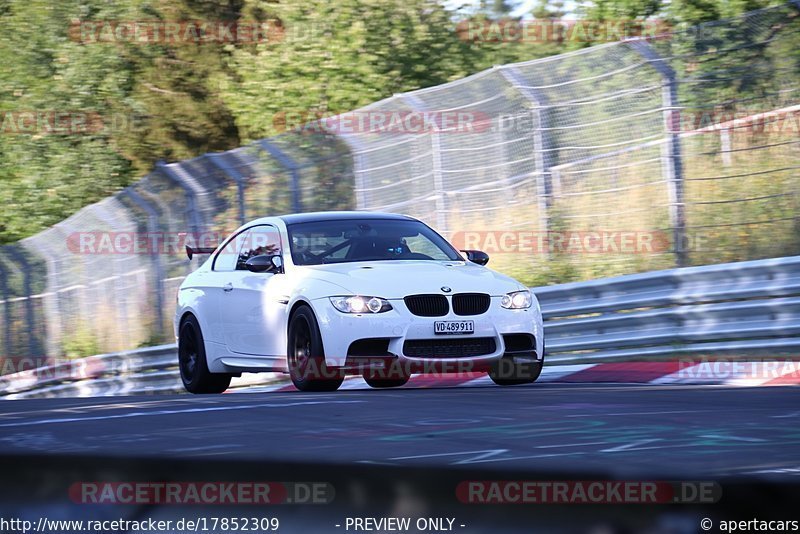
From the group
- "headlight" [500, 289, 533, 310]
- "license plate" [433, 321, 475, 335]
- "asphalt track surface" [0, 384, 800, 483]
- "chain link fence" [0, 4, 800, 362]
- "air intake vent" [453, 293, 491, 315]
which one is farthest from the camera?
"chain link fence" [0, 4, 800, 362]

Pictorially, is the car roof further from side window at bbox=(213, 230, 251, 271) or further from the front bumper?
the front bumper

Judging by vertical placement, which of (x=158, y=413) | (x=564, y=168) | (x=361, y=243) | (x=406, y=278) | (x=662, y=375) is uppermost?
(x=564, y=168)

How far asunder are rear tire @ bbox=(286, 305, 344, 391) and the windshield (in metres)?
0.69

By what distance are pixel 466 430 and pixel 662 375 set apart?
5.73m

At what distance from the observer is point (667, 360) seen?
38.0 feet

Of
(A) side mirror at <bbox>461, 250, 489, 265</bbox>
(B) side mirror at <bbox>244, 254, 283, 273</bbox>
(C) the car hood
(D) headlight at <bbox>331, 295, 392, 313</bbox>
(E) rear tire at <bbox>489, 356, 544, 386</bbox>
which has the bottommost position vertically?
(E) rear tire at <bbox>489, 356, 544, 386</bbox>

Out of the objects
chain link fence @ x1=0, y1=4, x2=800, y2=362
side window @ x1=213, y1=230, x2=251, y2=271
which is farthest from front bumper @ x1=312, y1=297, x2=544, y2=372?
chain link fence @ x1=0, y1=4, x2=800, y2=362

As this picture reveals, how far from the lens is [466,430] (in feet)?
17.8

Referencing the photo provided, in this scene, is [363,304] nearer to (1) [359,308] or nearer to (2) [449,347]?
(1) [359,308]

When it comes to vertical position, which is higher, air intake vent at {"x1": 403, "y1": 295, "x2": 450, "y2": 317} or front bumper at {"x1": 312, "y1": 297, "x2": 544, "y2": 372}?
air intake vent at {"x1": 403, "y1": 295, "x2": 450, "y2": 317}

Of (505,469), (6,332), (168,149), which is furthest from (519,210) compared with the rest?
(168,149)

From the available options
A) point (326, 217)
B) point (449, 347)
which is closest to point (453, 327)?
point (449, 347)

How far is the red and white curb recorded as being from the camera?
10.2m

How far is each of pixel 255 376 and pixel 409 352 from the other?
567cm
